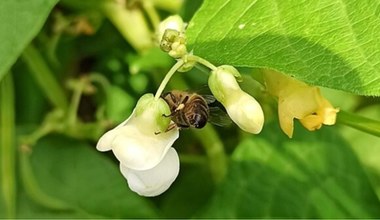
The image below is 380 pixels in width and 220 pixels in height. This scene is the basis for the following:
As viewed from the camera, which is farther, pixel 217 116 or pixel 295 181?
pixel 295 181

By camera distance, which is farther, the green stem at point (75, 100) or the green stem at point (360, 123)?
the green stem at point (75, 100)

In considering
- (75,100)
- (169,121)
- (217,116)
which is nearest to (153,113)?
(169,121)

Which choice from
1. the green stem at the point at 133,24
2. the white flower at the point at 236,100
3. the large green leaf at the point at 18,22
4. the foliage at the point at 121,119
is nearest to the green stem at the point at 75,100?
the foliage at the point at 121,119

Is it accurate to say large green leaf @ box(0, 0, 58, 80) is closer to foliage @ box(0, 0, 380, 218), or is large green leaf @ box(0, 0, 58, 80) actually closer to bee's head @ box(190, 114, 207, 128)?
foliage @ box(0, 0, 380, 218)

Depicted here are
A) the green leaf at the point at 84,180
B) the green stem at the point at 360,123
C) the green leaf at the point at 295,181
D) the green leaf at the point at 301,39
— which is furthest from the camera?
the green leaf at the point at 84,180

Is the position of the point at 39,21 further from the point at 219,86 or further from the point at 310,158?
the point at 310,158

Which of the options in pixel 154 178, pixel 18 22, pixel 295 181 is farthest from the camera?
pixel 295 181

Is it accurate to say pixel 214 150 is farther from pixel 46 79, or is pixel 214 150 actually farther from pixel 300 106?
pixel 300 106

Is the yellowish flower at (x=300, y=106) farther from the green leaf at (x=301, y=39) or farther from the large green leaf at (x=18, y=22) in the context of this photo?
the large green leaf at (x=18, y=22)
